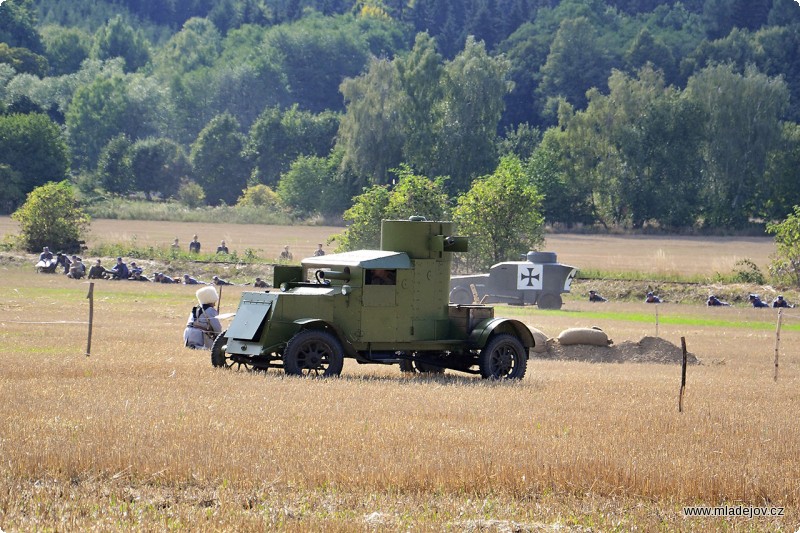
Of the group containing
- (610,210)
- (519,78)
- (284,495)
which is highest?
(519,78)

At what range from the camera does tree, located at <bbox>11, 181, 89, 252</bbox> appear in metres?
66.2

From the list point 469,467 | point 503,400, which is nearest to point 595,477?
point 469,467

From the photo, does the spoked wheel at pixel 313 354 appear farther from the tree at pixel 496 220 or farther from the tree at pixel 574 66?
the tree at pixel 574 66

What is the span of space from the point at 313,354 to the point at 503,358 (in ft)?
10.9

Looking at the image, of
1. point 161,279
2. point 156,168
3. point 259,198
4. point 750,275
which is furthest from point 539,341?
point 156,168

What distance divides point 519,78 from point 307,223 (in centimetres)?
6470

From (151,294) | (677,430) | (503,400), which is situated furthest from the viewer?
(151,294)

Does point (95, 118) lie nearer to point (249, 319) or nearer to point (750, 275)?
point (750, 275)

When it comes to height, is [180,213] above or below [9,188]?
below

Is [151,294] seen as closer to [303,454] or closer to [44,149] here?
[303,454]

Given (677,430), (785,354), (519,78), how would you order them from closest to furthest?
(677,430) → (785,354) → (519,78)

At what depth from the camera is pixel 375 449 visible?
41.0ft

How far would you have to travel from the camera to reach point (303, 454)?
12.2 m

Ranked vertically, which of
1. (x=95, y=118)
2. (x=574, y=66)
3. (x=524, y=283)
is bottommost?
(x=524, y=283)
